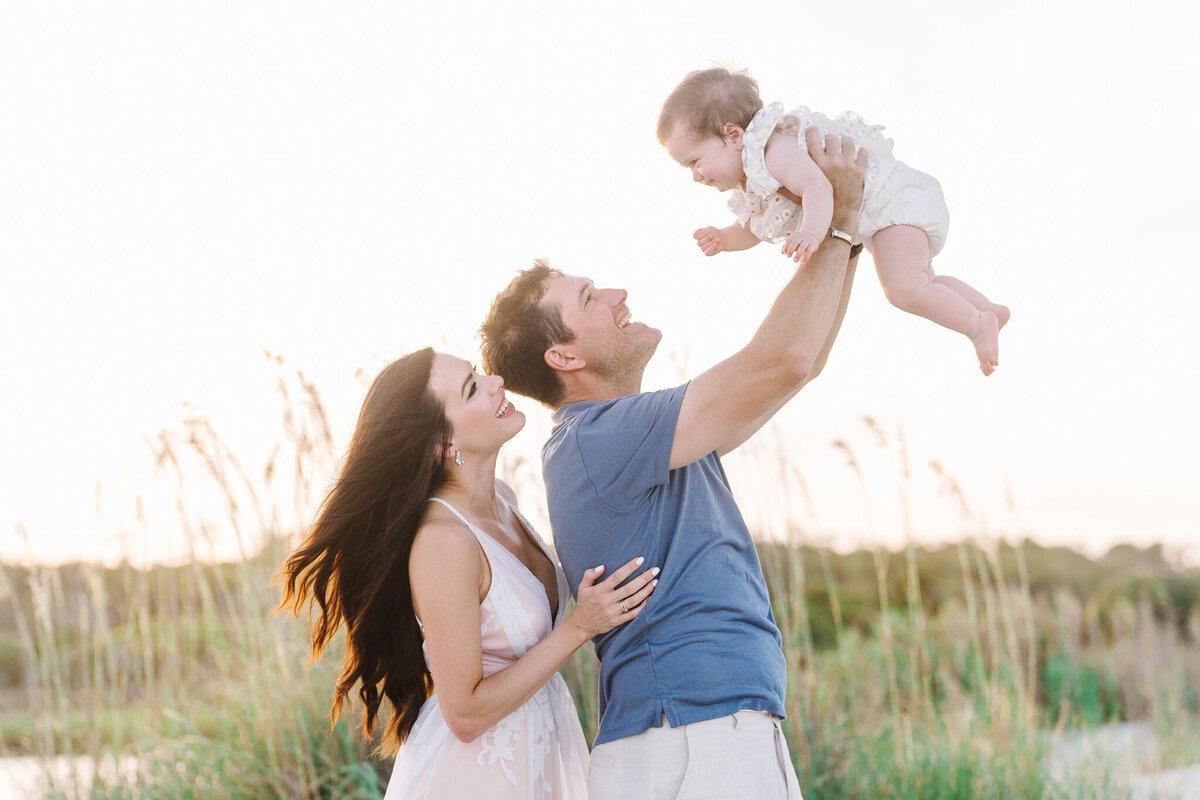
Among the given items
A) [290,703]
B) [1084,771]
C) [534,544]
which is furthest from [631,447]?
[1084,771]

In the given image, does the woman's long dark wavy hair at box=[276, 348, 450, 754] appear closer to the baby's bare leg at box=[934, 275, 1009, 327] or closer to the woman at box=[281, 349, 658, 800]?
the woman at box=[281, 349, 658, 800]

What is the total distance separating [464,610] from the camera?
1.97 m

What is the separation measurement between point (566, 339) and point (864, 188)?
28.8 inches

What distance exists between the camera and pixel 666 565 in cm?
200

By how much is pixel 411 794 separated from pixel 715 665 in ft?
2.27

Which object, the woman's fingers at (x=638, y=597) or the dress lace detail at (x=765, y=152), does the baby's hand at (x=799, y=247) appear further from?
the woman's fingers at (x=638, y=597)

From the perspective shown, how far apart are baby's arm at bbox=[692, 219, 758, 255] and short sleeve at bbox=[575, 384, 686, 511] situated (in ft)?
1.95

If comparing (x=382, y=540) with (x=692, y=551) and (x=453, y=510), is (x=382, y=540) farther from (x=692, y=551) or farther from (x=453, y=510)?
(x=692, y=551)

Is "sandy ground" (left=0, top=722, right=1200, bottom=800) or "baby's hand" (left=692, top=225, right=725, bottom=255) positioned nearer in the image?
"baby's hand" (left=692, top=225, right=725, bottom=255)

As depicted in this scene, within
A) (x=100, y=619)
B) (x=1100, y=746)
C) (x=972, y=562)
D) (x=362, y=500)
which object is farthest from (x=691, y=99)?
(x=972, y=562)

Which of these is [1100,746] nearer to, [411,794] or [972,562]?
[411,794]

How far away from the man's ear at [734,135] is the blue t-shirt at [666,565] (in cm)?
69

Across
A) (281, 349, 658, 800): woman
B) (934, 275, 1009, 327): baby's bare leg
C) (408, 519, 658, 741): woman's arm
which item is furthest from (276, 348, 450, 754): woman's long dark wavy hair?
(934, 275, 1009, 327): baby's bare leg

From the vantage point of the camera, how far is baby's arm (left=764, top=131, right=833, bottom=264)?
200 centimetres
